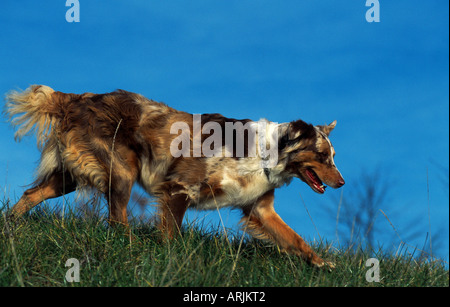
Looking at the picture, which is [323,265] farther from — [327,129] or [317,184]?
[327,129]

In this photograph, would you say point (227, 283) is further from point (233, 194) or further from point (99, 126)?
point (99, 126)

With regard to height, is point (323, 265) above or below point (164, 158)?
below

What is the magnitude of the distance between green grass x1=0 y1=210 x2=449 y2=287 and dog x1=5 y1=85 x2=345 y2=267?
374 mm

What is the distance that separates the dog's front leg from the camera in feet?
17.9

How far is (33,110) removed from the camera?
250 inches

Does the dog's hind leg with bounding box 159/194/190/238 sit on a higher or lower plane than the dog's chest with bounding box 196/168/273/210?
lower

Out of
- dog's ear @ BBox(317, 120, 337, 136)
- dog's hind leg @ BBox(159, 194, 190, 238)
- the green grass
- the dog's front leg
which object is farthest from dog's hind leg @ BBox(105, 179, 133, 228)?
dog's ear @ BBox(317, 120, 337, 136)

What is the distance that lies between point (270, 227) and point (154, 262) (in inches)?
78.4

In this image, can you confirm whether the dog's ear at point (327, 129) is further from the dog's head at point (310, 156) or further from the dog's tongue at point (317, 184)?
the dog's tongue at point (317, 184)

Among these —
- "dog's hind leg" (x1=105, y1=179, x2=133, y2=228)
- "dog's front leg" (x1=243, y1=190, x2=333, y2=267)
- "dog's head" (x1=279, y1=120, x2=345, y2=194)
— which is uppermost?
"dog's head" (x1=279, y1=120, x2=345, y2=194)

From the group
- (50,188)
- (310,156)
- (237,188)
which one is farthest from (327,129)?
(50,188)

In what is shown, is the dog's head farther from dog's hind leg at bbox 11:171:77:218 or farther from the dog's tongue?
dog's hind leg at bbox 11:171:77:218

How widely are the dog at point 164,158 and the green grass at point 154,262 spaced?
1.23 feet

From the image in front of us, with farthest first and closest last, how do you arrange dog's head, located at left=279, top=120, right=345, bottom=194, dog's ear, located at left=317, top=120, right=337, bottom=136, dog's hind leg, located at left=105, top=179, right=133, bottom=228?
dog's ear, located at left=317, top=120, right=337, bottom=136, dog's hind leg, located at left=105, top=179, right=133, bottom=228, dog's head, located at left=279, top=120, right=345, bottom=194
